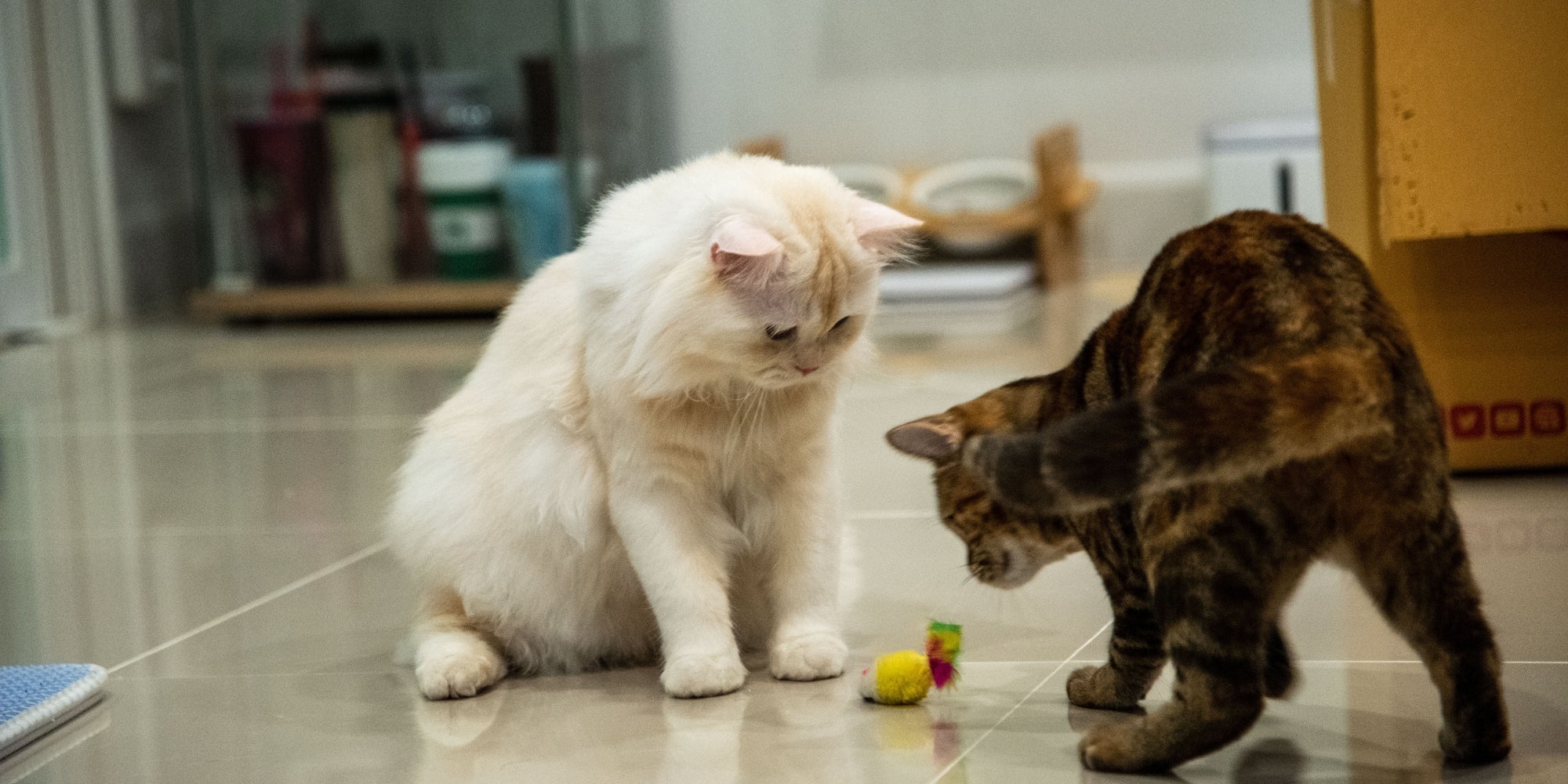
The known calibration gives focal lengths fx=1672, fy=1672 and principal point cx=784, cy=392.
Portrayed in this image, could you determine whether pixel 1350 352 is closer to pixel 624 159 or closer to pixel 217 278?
pixel 624 159

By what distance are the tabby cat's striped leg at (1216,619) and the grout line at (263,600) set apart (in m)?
1.37

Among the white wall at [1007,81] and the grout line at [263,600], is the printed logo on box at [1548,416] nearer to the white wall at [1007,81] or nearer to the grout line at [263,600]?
the grout line at [263,600]

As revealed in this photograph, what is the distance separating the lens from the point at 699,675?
182 cm

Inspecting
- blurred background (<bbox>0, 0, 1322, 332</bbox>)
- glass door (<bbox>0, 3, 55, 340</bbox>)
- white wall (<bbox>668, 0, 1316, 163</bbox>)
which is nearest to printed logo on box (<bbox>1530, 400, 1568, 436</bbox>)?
blurred background (<bbox>0, 0, 1322, 332</bbox>)

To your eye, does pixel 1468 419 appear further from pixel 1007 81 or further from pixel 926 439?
pixel 1007 81

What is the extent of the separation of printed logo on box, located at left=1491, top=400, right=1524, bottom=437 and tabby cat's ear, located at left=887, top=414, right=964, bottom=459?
56.0 inches

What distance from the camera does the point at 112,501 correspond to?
3152mm

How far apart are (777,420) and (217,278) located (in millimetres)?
4312

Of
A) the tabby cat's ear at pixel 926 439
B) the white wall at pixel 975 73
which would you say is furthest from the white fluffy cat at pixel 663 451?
the white wall at pixel 975 73

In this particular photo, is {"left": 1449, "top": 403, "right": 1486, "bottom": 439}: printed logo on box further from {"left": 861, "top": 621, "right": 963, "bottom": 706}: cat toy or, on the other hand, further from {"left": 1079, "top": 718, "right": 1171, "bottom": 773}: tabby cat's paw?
{"left": 1079, "top": 718, "right": 1171, "bottom": 773}: tabby cat's paw

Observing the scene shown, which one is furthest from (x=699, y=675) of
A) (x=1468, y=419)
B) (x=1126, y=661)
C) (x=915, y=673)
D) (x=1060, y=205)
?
(x=1060, y=205)

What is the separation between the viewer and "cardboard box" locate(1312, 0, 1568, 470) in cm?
230

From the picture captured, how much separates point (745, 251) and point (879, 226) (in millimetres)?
197

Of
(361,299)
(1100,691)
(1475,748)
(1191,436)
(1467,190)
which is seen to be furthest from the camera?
(361,299)
